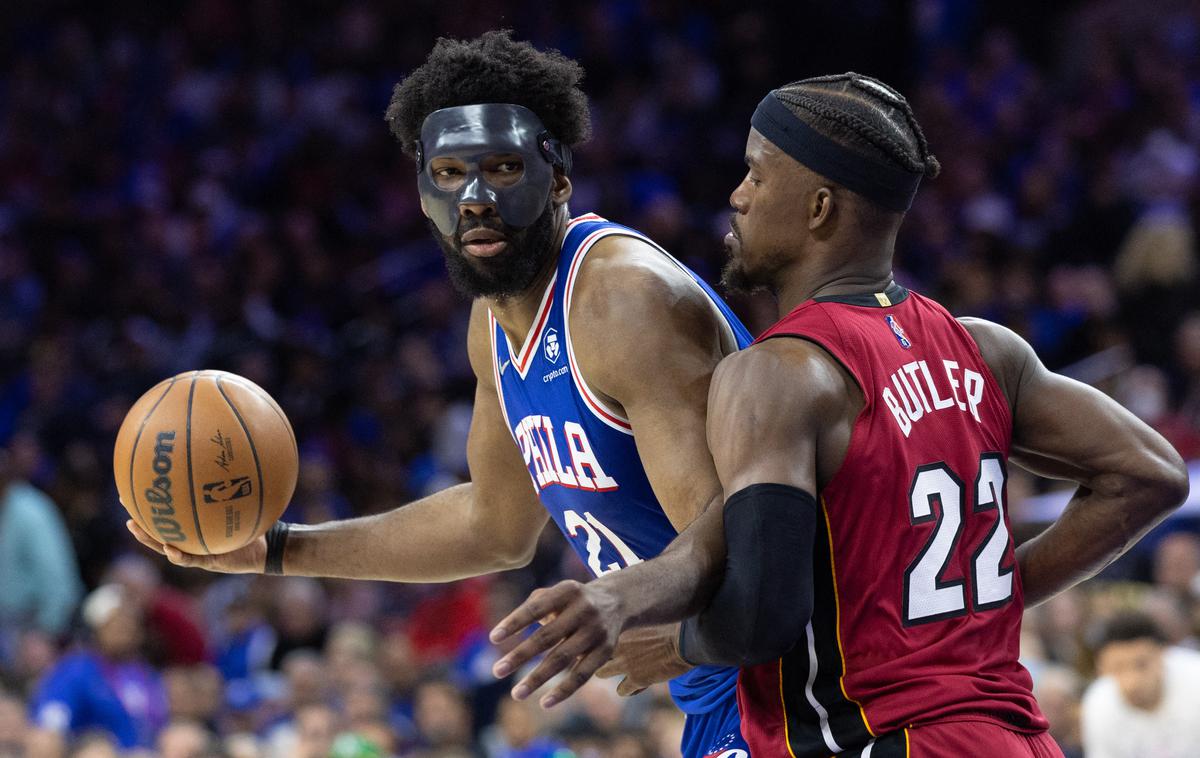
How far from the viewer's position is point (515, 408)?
364 centimetres

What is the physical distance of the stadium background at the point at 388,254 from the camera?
809cm

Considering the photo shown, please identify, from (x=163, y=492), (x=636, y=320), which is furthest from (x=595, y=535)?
(x=163, y=492)

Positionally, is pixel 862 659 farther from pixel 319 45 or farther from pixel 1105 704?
pixel 319 45

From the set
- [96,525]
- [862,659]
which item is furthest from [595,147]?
[862,659]

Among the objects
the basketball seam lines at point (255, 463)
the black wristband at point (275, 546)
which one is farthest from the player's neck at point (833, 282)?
the black wristband at point (275, 546)

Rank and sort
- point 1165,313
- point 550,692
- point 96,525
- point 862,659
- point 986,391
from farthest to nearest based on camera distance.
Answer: point 96,525
point 1165,313
point 986,391
point 862,659
point 550,692

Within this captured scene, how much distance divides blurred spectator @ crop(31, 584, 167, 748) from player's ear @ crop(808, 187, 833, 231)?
6058mm

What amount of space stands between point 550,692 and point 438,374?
8.99m

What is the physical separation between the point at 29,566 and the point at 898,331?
770 centimetres

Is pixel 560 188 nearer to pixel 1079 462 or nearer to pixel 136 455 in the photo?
pixel 136 455

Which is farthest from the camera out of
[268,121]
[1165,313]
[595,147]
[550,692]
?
[268,121]

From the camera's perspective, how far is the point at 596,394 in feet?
10.7

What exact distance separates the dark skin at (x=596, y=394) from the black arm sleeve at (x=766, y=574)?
0.22 meters

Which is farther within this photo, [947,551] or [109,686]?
[109,686]
